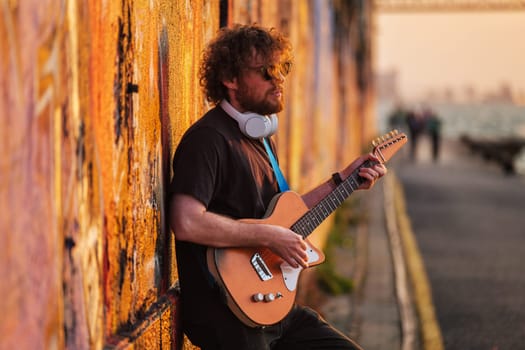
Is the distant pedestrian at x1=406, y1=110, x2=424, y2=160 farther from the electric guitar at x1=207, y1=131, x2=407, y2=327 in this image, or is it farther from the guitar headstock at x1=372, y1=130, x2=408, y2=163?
the electric guitar at x1=207, y1=131, x2=407, y2=327

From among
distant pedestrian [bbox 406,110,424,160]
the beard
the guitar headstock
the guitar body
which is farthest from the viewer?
distant pedestrian [bbox 406,110,424,160]

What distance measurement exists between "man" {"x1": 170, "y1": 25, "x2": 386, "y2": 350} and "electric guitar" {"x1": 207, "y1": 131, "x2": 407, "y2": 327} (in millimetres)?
48

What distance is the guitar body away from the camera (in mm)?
3410

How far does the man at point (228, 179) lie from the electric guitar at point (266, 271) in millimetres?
48

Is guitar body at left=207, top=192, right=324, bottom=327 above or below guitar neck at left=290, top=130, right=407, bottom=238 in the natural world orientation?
below

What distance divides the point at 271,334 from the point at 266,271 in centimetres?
29

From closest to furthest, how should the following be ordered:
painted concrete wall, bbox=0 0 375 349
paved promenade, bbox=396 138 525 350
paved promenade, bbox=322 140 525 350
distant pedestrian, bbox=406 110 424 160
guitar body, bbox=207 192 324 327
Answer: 1. painted concrete wall, bbox=0 0 375 349
2. guitar body, bbox=207 192 324 327
3. paved promenade, bbox=322 140 525 350
4. paved promenade, bbox=396 138 525 350
5. distant pedestrian, bbox=406 110 424 160

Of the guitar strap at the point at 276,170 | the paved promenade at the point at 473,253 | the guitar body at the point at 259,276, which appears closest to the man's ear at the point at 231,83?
the guitar strap at the point at 276,170

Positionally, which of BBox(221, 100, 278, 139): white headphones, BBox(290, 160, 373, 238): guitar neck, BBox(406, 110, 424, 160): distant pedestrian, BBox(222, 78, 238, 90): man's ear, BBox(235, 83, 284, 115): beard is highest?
BBox(222, 78, 238, 90): man's ear

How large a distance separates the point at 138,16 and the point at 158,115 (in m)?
0.49

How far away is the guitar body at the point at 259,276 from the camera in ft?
11.2

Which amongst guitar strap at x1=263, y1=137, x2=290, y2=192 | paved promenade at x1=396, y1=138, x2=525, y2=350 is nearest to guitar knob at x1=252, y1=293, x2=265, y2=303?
guitar strap at x1=263, y1=137, x2=290, y2=192

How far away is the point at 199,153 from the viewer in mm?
→ 3332

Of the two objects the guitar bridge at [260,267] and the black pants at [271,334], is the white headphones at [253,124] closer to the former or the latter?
the guitar bridge at [260,267]
